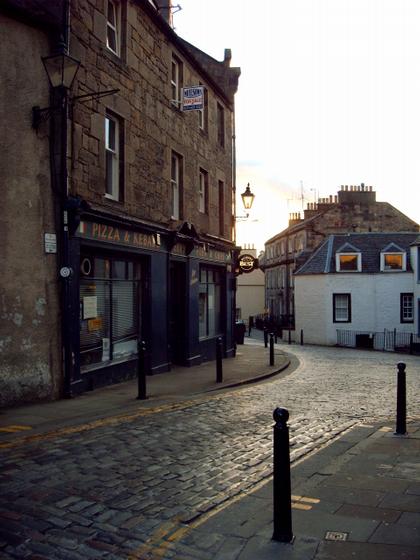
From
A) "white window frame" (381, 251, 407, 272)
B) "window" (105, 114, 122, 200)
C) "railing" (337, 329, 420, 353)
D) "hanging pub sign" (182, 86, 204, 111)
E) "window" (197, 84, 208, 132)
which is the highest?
"window" (197, 84, 208, 132)

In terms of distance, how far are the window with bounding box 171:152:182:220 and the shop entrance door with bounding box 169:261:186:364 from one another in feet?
5.54

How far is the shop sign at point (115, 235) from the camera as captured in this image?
39.0 feet

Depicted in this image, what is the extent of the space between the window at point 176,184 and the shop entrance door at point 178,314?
5.54 feet

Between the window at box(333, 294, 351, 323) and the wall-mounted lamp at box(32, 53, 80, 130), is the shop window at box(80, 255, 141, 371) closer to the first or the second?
the wall-mounted lamp at box(32, 53, 80, 130)

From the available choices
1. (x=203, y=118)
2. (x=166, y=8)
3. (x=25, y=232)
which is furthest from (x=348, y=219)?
(x=25, y=232)

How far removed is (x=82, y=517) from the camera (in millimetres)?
4887

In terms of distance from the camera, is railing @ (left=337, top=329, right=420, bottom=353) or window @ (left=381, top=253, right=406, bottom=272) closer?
railing @ (left=337, top=329, right=420, bottom=353)

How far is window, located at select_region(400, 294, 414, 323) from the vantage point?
3962 cm

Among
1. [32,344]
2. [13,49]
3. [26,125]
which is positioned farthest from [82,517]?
[13,49]

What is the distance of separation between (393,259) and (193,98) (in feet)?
89.6

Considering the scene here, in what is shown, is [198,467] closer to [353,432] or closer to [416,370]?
[353,432]

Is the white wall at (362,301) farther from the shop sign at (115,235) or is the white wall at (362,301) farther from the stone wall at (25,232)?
the stone wall at (25,232)

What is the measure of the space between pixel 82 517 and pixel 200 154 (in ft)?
51.9

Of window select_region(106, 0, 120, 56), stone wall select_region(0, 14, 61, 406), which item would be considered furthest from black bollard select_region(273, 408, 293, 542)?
window select_region(106, 0, 120, 56)
